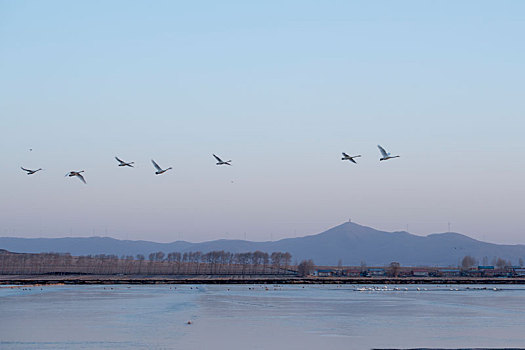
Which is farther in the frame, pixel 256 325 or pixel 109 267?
pixel 109 267

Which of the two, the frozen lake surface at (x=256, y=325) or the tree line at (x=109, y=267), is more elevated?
the tree line at (x=109, y=267)

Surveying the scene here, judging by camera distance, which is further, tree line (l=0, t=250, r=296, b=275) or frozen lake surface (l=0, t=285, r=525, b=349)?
tree line (l=0, t=250, r=296, b=275)

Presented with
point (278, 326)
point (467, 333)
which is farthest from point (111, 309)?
point (467, 333)

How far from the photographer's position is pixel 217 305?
56625mm

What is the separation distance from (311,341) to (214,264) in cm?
16465

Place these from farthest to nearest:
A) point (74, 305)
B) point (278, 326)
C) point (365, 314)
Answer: point (74, 305) → point (365, 314) → point (278, 326)

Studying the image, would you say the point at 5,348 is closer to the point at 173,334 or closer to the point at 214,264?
the point at 173,334

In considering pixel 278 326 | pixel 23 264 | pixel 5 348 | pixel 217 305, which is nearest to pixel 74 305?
pixel 217 305

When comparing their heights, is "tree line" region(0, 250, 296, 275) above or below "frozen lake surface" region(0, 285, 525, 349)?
above

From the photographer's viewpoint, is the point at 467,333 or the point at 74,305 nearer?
the point at 467,333

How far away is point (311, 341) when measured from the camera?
111 ft

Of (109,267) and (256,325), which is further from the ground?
(109,267)

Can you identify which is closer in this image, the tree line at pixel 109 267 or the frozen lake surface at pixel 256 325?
the frozen lake surface at pixel 256 325

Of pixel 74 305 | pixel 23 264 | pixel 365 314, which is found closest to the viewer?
pixel 365 314
